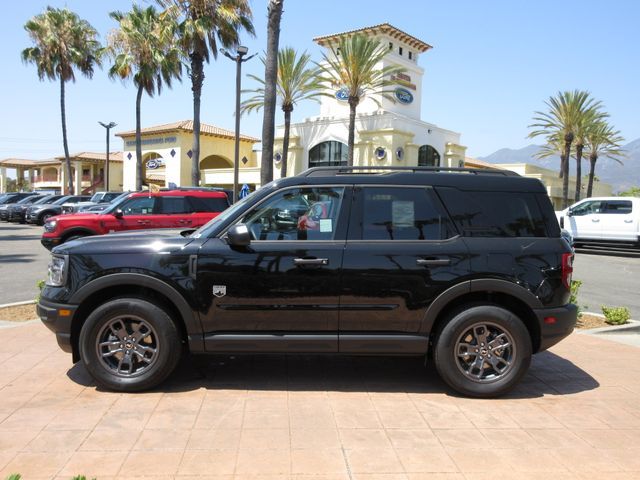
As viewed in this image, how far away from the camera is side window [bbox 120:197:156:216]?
13.4 metres

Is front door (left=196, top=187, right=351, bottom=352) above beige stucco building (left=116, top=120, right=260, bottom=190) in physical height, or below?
below

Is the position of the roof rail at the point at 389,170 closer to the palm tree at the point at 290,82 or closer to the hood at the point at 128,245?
the hood at the point at 128,245

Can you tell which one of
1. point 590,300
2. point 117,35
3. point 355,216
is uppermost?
point 117,35

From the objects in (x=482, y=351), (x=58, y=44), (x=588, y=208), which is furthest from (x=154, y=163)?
(x=482, y=351)

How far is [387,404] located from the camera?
4.55 metres

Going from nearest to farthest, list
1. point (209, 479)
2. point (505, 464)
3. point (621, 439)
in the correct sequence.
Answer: point (209, 479)
point (505, 464)
point (621, 439)

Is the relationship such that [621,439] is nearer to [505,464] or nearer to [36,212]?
[505,464]

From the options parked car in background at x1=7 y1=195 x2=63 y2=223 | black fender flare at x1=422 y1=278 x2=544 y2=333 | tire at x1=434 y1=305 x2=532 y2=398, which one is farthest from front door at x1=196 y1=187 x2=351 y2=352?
parked car in background at x1=7 y1=195 x2=63 y2=223

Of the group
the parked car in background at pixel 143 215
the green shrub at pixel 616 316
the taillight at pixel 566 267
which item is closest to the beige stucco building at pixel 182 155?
the parked car in background at pixel 143 215

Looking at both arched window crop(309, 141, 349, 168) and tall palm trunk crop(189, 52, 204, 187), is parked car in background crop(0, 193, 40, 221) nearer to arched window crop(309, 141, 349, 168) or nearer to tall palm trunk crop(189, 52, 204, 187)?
tall palm trunk crop(189, 52, 204, 187)

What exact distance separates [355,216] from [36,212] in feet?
90.8

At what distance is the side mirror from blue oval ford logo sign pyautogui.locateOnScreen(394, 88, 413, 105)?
108 feet

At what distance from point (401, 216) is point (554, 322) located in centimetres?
159

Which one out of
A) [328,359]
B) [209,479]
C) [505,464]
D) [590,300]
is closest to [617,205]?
[590,300]
